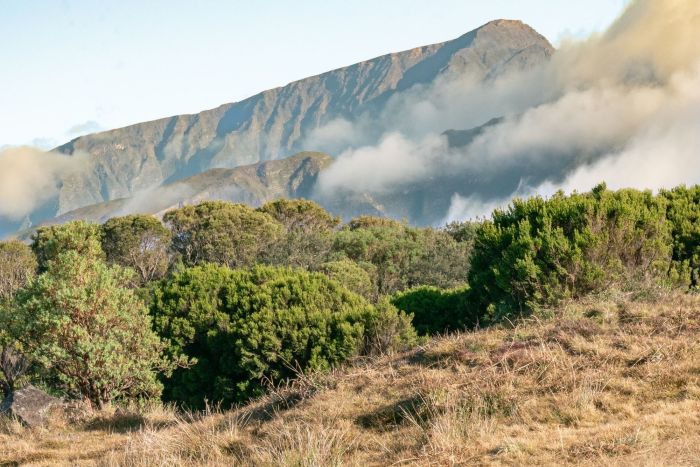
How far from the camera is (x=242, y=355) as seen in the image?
1109 inches

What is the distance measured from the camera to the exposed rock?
1536 centimetres

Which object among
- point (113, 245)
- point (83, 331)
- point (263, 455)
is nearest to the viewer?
point (263, 455)

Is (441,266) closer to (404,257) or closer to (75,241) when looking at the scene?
(404,257)

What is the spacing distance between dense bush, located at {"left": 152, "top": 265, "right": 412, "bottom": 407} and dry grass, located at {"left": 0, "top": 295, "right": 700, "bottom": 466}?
12.3 meters

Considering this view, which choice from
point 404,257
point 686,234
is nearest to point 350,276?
point 404,257

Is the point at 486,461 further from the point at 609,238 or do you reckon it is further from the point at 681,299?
the point at 609,238

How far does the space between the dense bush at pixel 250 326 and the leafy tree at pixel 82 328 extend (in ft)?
25.0

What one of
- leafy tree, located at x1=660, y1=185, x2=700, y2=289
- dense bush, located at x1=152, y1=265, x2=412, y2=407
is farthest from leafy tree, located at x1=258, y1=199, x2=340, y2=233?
leafy tree, located at x1=660, y1=185, x2=700, y2=289

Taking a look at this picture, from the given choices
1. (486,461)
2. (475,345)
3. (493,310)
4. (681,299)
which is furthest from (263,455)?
(493,310)

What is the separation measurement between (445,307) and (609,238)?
36.6ft

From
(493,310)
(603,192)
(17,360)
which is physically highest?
(603,192)

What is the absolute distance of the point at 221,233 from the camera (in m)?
61.4

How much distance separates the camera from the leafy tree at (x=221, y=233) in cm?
6088

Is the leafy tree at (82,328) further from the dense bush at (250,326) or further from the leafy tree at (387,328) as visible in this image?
the leafy tree at (387,328)
